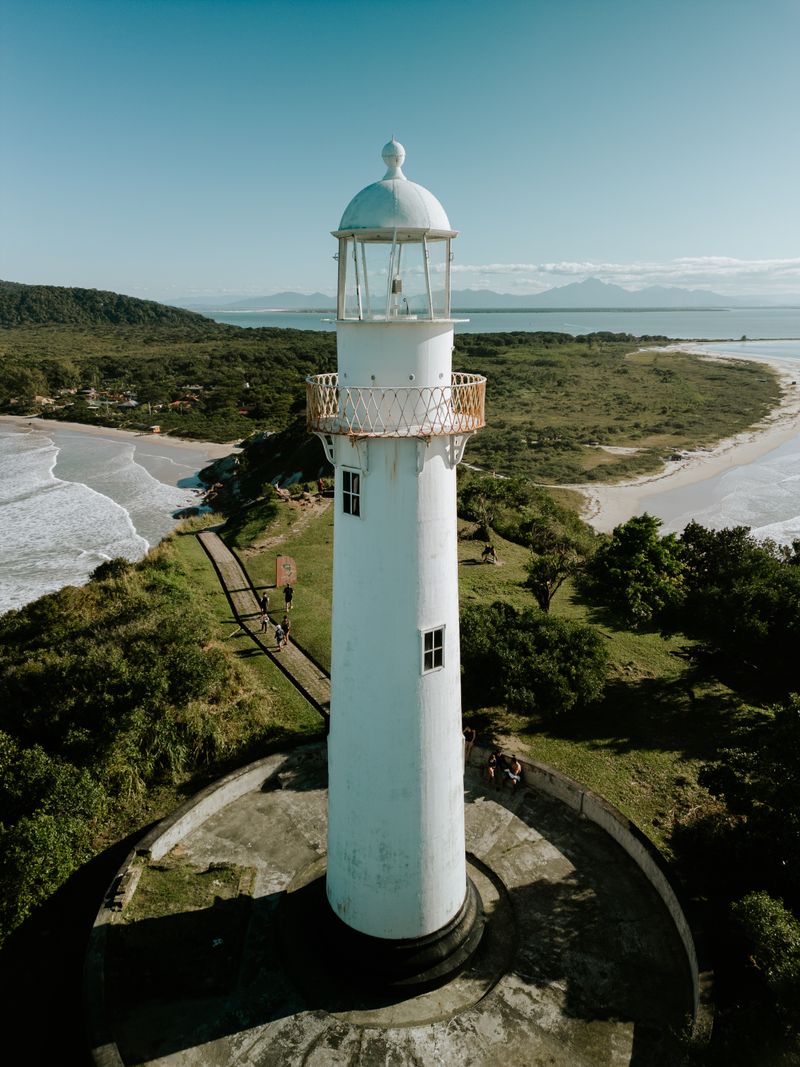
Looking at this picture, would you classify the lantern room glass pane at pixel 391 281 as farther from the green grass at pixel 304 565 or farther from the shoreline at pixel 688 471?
the shoreline at pixel 688 471

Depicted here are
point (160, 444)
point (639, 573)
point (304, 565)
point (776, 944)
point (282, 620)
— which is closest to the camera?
point (776, 944)

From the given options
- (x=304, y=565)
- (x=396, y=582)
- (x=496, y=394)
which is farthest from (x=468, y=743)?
(x=496, y=394)

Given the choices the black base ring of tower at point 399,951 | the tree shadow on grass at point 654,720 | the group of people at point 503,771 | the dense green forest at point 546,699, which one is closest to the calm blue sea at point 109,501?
the dense green forest at point 546,699

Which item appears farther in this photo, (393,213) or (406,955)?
(406,955)

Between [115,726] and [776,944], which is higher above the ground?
[776,944]

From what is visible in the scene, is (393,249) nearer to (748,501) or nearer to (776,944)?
(776,944)

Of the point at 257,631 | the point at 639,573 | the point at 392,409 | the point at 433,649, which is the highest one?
the point at 392,409
